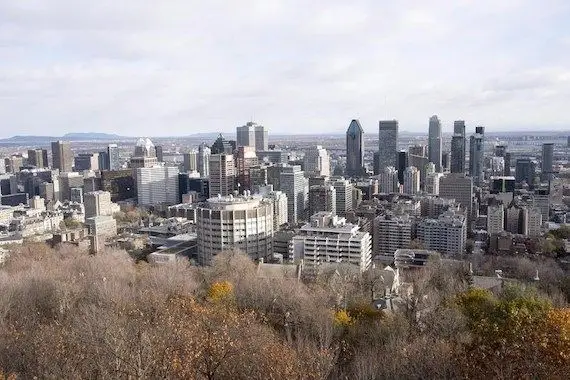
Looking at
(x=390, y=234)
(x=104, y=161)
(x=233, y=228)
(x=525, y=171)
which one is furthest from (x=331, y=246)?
(x=104, y=161)

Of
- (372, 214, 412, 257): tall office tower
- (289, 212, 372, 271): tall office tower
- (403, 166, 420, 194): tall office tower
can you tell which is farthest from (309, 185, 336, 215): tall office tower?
→ (403, 166, 420, 194): tall office tower

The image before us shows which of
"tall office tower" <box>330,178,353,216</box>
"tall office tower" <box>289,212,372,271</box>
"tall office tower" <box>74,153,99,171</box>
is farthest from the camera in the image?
"tall office tower" <box>74,153,99,171</box>

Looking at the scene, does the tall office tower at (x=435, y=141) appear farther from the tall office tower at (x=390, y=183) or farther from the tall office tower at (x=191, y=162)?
the tall office tower at (x=191, y=162)

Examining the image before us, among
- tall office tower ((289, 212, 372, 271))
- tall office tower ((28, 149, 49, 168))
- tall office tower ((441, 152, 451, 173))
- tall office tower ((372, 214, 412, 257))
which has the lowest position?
tall office tower ((372, 214, 412, 257))

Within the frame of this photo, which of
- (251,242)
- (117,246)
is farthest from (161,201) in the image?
(251,242)

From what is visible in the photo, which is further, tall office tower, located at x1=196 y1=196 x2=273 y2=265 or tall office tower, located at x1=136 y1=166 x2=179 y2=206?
tall office tower, located at x1=136 y1=166 x2=179 y2=206

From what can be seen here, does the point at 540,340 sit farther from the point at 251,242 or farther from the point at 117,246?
the point at 117,246

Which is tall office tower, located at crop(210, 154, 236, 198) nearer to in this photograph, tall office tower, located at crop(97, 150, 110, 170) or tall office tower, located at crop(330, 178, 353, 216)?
tall office tower, located at crop(330, 178, 353, 216)
